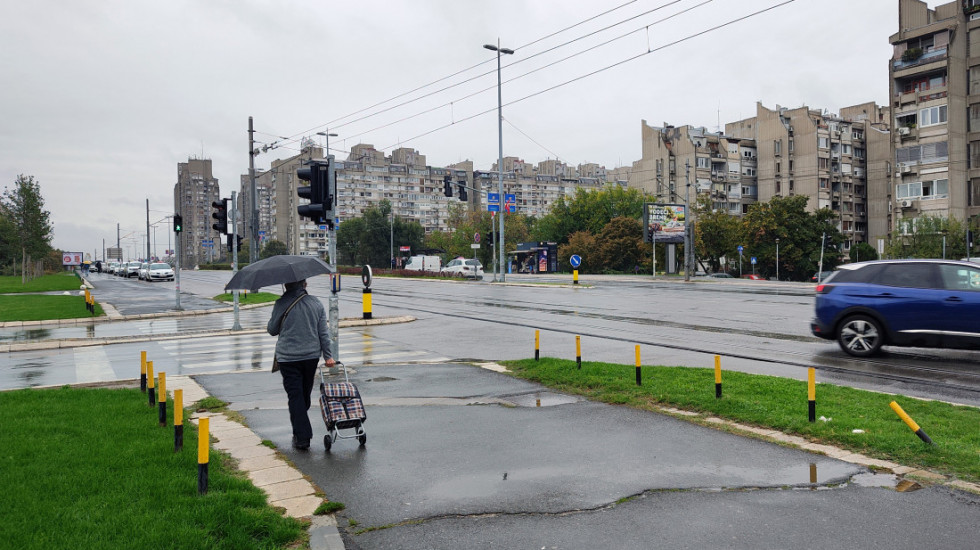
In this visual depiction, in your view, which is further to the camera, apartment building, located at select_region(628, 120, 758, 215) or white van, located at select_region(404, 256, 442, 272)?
apartment building, located at select_region(628, 120, 758, 215)

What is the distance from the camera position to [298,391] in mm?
6480

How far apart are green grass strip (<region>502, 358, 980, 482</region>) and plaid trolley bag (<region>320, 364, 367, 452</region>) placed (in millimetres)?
3132

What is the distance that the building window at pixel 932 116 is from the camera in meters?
58.1

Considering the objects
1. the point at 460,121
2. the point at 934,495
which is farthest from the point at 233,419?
the point at 460,121

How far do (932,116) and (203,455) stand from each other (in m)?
68.6

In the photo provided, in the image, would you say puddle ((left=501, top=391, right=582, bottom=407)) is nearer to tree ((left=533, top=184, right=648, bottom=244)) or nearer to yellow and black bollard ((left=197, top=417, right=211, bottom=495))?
yellow and black bollard ((left=197, top=417, right=211, bottom=495))

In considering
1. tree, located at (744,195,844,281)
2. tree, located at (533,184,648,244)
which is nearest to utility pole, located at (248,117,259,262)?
tree, located at (744,195,844,281)

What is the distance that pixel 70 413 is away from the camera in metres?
7.32

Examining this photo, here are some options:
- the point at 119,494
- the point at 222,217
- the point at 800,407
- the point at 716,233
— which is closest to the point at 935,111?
the point at 716,233

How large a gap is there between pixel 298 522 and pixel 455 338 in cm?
1145

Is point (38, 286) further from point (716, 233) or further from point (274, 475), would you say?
point (716, 233)

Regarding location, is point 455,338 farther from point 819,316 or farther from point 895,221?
point 895,221

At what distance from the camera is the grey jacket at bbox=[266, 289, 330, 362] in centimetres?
647

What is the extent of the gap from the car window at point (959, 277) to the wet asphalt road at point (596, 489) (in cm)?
683
